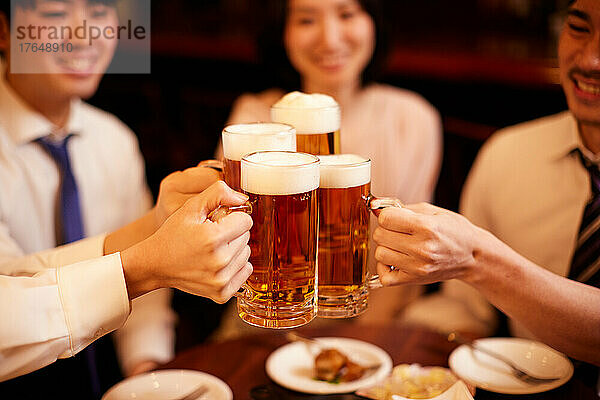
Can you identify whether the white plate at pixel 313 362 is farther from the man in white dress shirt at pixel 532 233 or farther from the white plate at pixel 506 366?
the man in white dress shirt at pixel 532 233

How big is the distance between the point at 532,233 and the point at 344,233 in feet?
3.65

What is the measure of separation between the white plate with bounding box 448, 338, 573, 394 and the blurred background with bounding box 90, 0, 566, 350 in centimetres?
164

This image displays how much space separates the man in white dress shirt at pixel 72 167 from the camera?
2.07 m

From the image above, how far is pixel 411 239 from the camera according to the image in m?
1.30

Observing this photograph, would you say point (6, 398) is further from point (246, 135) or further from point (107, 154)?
point (246, 135)

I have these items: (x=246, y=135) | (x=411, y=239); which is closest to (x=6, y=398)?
(x=246, y=135)

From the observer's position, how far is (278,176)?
1.16m

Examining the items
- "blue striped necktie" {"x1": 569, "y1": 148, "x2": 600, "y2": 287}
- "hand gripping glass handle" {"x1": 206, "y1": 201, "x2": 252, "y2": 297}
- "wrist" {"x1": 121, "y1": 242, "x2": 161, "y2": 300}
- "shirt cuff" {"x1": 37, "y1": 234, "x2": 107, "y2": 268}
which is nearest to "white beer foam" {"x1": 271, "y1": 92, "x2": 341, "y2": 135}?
"hand gripping glass handle" {"x1": 206, "y1": 201, "x2": 252, "y2": 297}

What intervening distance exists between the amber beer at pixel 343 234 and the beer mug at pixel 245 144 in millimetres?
89

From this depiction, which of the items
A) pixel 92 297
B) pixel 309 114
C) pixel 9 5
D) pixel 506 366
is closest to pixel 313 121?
pixel 309 114

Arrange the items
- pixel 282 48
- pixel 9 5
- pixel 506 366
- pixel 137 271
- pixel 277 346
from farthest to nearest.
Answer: pixel 282 48, pixel 9 5, pixel 277 346, pixel 506 366, pixel 137 271

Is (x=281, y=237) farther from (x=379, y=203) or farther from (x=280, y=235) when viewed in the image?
(x=379, y=203)

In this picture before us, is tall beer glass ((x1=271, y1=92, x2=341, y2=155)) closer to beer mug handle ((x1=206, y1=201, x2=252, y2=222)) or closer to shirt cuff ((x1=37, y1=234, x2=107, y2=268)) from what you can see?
beer mug handle ((x1=206, y1=201, x2=252, y2=222))

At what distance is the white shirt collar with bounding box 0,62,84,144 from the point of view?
2.13m
